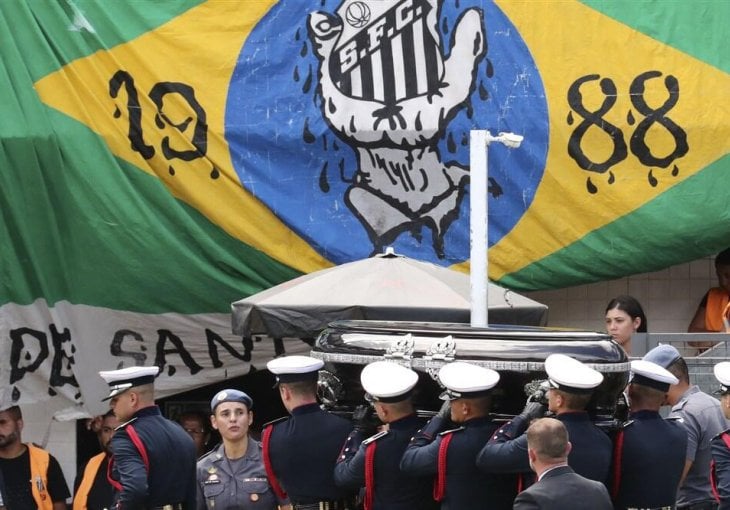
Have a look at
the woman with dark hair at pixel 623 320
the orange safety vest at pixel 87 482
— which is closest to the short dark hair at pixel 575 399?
the woman with dark hair at pixel 623 320

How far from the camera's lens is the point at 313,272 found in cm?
964

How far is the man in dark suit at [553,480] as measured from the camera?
564 cm

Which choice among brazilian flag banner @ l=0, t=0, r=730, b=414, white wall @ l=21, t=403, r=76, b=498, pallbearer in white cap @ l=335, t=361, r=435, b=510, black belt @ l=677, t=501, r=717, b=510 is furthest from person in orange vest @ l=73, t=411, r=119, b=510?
black belt @ l=677, t=501, r=717, b=510

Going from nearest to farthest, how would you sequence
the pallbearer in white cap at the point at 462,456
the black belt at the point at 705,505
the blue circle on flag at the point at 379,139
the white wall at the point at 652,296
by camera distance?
the pallbearer in white cap at the point at 462,456 → the black belt at the point at 705,505 → the blue circle on flag at the point at 379,139 → the white wall at the point at 652,296

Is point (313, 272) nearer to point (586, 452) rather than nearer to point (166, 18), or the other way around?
point (166, 18)

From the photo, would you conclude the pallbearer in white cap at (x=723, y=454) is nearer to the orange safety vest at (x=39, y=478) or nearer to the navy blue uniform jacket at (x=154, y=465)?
the navy blue uniform jacket at (x=154, y=465)

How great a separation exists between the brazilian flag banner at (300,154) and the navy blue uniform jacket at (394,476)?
3.25 metres

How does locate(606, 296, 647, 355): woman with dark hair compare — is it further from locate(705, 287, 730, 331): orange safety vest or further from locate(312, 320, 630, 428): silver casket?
locate(705, 287, 730, 331): orange safety vest

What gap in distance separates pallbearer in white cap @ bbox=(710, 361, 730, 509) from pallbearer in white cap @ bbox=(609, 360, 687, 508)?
382 millimetres

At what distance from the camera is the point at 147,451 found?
7355 mm

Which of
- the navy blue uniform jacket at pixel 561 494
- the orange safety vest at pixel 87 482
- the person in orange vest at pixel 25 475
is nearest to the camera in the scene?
the navy blue uniform jacket at pixel 561 494

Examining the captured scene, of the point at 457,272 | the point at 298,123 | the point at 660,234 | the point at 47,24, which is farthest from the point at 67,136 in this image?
the point at 660,234

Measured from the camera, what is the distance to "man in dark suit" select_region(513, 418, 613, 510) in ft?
18.5

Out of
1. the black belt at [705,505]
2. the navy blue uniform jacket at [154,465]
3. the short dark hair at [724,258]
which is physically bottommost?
the black belt at [705,505]
